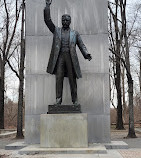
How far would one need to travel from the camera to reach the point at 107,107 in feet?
36.3

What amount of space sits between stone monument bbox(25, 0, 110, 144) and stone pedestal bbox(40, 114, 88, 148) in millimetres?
2543

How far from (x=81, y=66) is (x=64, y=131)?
352cm

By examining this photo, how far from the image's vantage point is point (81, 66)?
11.3m

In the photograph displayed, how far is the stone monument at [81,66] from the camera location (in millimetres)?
11020

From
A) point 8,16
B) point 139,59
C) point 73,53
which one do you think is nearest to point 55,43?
point 73,53

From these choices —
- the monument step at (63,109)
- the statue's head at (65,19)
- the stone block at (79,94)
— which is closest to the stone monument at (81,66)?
the stone block at (79,94)

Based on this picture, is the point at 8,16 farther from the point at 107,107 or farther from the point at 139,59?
the point at 139,59

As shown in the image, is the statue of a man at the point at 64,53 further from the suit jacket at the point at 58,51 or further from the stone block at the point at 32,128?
the stone block at the point at 32,128

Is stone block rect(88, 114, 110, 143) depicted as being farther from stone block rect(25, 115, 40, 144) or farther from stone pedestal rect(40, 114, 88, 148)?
stone pedestal rect(40, 114, 88, 148)

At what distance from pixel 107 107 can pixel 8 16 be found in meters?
13.0

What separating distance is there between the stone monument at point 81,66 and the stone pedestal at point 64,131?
2.54m

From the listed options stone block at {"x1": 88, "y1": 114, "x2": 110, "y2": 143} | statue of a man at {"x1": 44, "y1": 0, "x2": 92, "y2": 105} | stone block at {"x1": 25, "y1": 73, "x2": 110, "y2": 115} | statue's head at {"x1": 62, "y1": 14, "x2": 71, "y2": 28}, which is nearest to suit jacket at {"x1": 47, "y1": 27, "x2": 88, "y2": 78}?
statue of a man at {"x1": 44, "y1": 0, "x2": 92, "y2": 105}

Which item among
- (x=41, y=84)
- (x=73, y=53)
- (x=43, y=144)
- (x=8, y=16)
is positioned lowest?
(x=43, y=144)

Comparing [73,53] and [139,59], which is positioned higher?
[139,59]
